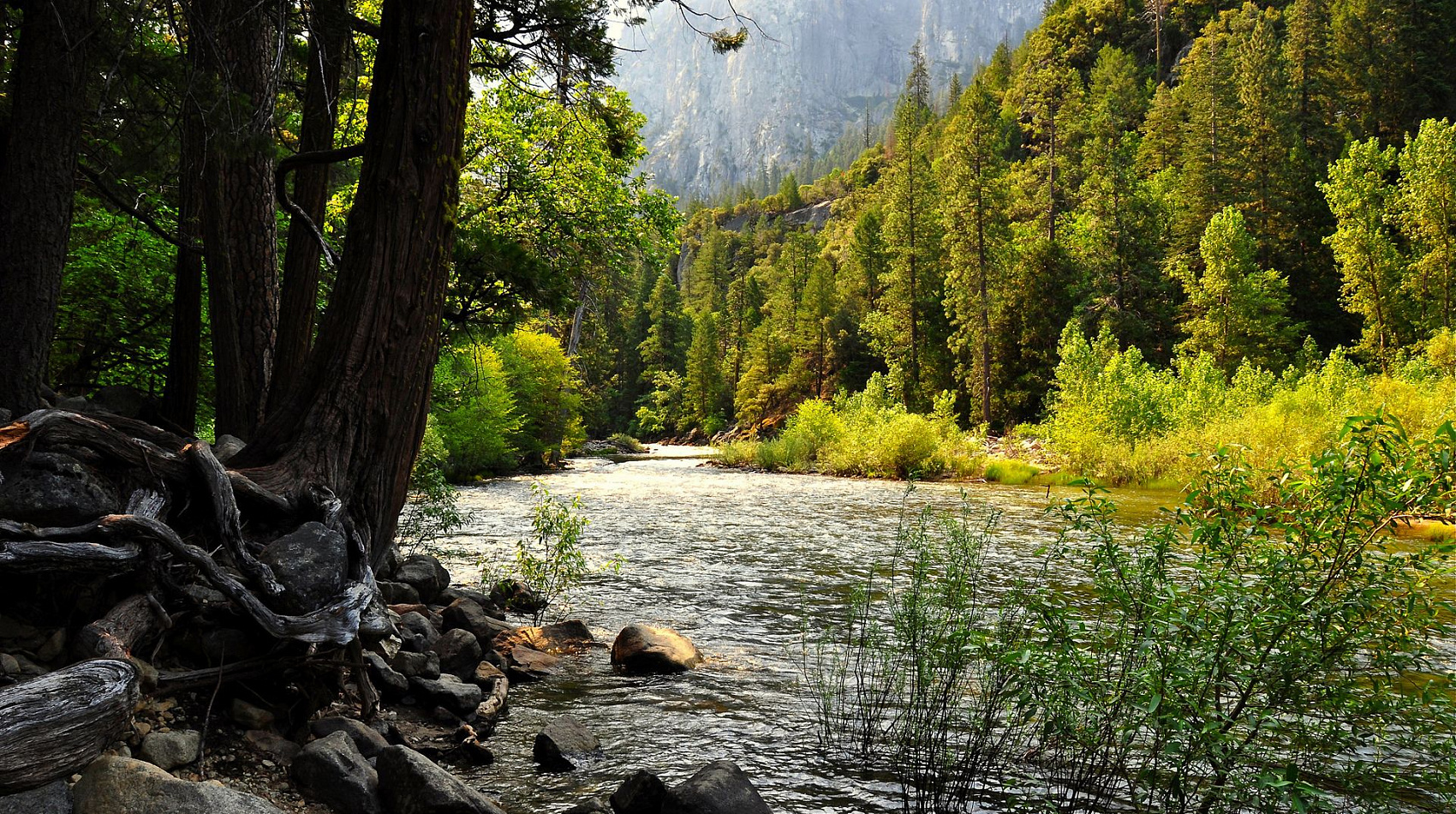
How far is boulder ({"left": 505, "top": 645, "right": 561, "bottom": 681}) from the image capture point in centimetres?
651

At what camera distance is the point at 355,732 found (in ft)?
13.8

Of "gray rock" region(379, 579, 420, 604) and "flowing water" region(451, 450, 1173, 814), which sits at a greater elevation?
"gray rock" region(379, 579, 420, 604)

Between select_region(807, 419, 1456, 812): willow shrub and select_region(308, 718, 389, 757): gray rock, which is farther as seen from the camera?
select_region(308, 718, 389, 757): gray rock

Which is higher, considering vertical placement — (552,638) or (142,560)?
(142,560)

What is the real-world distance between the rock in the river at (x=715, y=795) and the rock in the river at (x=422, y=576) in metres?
4.78

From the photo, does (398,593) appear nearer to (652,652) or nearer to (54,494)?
(652,652)

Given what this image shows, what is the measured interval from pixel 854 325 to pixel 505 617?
53136 millimetres

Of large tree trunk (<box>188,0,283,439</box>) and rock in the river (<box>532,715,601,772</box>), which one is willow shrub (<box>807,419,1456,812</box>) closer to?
rock in the river (<box>532,715,601,772</box>)

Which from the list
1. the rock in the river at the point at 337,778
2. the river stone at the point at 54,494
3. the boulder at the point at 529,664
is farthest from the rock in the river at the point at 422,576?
the river stone at the point at 54,494

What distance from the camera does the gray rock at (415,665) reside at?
5480 mm

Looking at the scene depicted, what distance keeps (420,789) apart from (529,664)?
317 centimetres

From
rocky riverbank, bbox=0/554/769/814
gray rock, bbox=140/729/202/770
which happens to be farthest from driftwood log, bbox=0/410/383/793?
gray rock, bbox=140/729/202/770

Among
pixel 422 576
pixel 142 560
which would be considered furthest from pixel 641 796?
pixel 422 576

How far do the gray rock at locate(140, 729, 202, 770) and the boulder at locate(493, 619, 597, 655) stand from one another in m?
3.61
